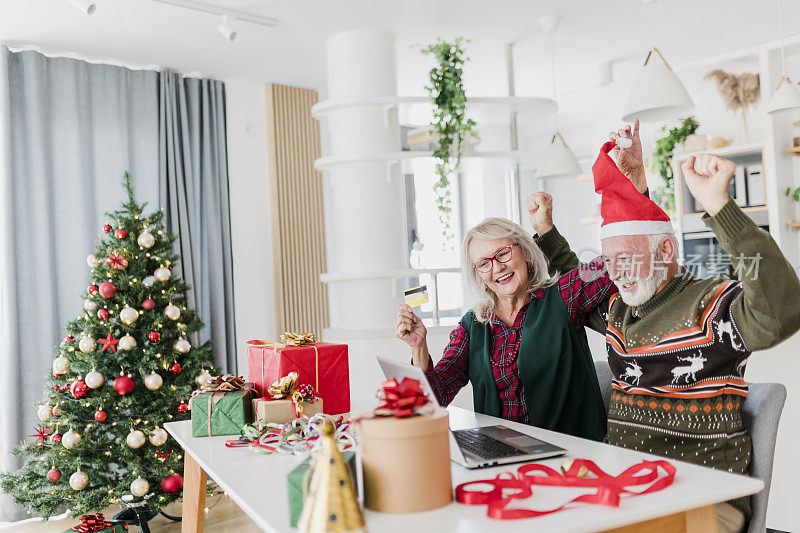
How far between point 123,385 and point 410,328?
74.0 inches

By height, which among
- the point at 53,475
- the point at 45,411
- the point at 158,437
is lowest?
the point at 53,475

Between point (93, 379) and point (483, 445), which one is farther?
point (93, 379)

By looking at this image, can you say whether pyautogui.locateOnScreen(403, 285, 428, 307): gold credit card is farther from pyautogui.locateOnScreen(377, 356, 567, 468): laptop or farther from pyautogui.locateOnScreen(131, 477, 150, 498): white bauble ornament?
pyautogui.locateOnScreen(131, 477, 150, 498): white bauble ornament

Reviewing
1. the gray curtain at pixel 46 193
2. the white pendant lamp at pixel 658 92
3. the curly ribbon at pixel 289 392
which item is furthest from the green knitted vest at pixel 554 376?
the gray curtain at pixel 46 193

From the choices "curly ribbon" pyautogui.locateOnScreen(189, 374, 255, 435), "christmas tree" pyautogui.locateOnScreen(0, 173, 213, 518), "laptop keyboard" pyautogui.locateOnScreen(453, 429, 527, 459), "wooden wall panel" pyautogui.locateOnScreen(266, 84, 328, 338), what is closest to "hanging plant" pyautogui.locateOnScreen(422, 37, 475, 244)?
"wooden wall panel" pyautogui.locateOnScreen(266, 84, 328, 338)

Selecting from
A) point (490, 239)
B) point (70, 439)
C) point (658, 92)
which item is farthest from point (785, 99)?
point (70, 439)

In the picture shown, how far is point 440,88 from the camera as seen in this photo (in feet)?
12.6

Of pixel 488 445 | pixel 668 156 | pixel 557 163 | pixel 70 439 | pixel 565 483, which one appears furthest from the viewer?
pixel 668 156

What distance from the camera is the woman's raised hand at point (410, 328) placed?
1971 millimetres

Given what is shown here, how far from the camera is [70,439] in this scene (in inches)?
123

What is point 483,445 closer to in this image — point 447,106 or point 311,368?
point 311,368

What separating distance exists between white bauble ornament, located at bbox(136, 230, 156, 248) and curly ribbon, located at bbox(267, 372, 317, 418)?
190 cm

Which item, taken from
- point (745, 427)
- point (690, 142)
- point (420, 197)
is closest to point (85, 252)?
point (420, 197)

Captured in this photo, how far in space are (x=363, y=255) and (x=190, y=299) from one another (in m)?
1.22
